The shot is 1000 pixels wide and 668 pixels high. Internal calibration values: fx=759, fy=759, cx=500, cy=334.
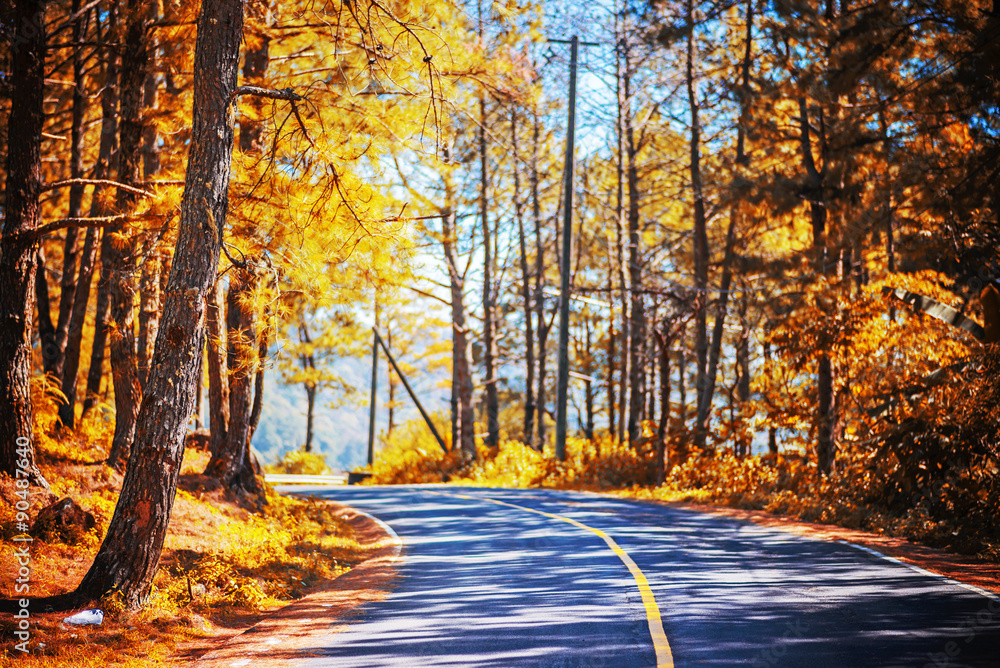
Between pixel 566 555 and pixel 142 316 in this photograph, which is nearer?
pixel 566 555

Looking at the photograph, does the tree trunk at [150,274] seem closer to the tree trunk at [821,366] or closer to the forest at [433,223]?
the forest at [433,223]

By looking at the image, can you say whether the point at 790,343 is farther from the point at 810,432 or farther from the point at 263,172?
the point at 263,172

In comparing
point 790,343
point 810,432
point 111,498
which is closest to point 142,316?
point 111,498

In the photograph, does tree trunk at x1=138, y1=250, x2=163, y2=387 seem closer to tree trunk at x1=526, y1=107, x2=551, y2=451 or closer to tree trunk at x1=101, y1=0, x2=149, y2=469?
tree trunk at x1=101, y1=0, x2=149, y2=469

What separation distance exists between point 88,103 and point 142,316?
734cm

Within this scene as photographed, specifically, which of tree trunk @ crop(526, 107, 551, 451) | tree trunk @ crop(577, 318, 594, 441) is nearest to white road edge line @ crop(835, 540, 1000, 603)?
tree trunk @ crop(526, 107, 551, 451)

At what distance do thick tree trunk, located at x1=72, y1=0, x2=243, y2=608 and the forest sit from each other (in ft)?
0.09

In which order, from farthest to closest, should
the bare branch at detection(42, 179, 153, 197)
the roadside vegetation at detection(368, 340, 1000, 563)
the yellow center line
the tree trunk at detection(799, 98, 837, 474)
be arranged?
the tree trunk at detection(799, 98, 837, 474) → the roadside vegetation at detection(368, 340, 1000, 563) → the bare branch at detection(42, 179, 153, 197) → the yellow center line

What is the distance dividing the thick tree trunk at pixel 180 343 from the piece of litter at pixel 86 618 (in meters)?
0.31

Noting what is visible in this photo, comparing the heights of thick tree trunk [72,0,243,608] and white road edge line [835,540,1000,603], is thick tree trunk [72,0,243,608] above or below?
above

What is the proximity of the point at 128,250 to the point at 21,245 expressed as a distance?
96.7 inches

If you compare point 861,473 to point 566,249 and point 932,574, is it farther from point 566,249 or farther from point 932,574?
point 566,249

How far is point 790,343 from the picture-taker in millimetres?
17828

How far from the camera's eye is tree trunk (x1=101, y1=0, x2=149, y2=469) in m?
11.1
